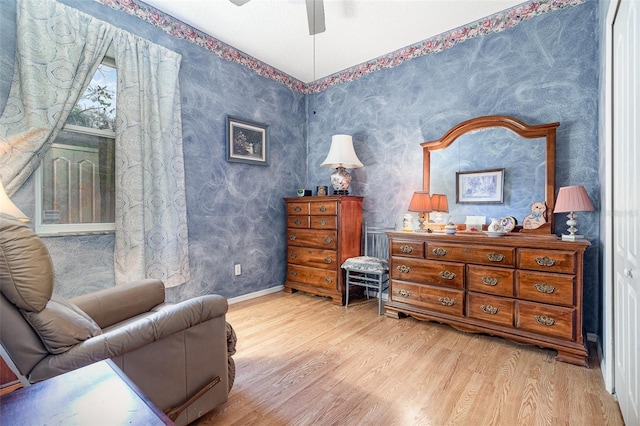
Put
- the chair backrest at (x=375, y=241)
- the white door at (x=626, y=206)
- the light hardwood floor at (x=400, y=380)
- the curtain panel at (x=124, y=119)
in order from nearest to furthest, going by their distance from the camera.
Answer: the white door at (x=626, y=206) < the light hardwood floor at (x=400, y=380) < the curtain panel at (x=124, y=119) < the chair backrest at (x=375, y=241)

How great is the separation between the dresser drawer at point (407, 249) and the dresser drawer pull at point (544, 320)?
3.00ft

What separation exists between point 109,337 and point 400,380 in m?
1.57

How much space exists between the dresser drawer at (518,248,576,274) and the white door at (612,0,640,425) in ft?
1.24

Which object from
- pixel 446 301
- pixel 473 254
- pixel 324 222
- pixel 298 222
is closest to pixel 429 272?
pixel 446 301

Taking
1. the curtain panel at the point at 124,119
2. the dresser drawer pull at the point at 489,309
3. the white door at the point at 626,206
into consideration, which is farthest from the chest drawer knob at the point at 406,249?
the curtain panel at the point at 124,119

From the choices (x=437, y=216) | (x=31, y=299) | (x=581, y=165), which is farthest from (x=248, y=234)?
(x=581, y=165)

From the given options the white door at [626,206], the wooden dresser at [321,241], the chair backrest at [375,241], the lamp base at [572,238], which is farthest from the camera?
the chair backrest at [375,241]

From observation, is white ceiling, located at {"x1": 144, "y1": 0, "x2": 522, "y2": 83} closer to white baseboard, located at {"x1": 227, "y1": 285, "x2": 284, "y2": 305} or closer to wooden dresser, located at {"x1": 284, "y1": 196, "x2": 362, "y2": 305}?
wooden dresser, located at {"x1": 284, "y1": 196, "x2": 362, "y2": 305}

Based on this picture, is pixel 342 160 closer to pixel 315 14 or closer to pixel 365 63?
pixel 365 63

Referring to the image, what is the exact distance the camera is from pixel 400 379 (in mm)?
1879

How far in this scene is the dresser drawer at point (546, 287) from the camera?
2063mm

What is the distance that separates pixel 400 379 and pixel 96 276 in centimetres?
239

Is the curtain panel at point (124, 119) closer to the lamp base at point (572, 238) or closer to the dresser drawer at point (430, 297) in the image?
the dresser drawer at point (430, 297)

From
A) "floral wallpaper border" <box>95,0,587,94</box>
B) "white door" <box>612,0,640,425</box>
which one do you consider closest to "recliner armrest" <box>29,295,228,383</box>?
"white door" <box>612,0,640,425</box>
